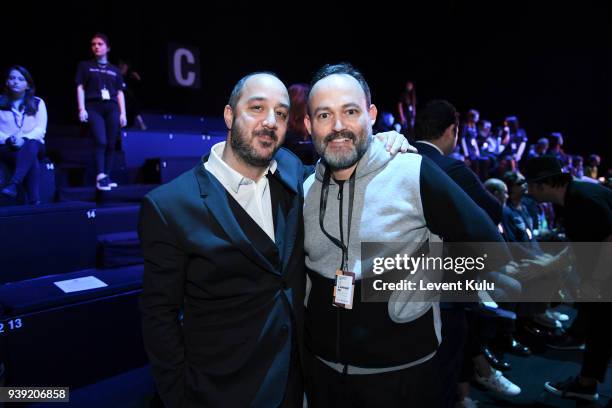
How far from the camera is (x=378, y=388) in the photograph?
141cm

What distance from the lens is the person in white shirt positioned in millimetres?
3531

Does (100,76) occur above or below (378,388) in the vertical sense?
above

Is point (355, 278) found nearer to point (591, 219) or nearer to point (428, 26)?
point (591, 219)

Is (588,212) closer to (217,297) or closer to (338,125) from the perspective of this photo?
(338,125)

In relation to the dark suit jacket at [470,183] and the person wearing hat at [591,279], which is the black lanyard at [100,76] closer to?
the dark suit jacket at [470,183]

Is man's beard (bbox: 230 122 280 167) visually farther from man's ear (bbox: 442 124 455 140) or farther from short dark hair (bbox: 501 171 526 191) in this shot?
short dark hair (bbox: 501 171 526 191)

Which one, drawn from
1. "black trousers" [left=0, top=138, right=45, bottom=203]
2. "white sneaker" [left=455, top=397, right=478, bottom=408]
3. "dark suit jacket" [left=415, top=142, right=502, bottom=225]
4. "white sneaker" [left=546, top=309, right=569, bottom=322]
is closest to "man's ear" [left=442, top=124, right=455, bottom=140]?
"dark suit jacket" [left=415, top=142, right=502, bottom=225]

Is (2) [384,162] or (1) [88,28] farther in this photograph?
(1) [88,28]

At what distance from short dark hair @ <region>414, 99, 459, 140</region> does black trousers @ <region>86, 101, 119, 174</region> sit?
3.15 metres

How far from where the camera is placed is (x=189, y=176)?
4.73ft

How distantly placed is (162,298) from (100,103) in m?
3.60

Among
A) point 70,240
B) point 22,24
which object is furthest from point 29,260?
point 22,24

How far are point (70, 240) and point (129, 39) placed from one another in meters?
5.46

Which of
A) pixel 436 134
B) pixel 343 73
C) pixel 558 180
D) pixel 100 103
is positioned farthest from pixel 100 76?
pixel 558 180
